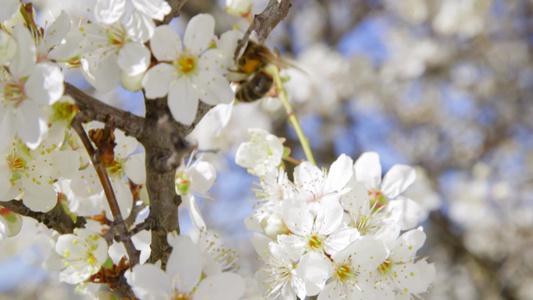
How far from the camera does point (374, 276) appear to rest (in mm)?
1047

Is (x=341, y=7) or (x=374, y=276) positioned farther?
(x=341, y=7)

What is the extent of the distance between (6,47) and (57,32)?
138 millimetres

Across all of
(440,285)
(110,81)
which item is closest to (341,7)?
(440,285)

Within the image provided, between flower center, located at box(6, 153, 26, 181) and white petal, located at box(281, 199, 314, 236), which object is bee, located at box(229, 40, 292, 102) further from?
flower center, located at box(6, 153, 26, 181)

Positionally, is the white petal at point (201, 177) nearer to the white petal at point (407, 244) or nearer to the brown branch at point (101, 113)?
the brown branch at point (101, 113)

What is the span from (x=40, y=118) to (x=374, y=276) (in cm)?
69

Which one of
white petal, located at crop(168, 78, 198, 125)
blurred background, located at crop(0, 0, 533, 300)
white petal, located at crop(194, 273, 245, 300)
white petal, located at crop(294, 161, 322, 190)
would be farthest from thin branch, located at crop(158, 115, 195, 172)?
blurred background, located at crop(0, 0, 533, 300)

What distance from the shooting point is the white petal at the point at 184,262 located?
2.70ft

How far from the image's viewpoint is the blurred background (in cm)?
349

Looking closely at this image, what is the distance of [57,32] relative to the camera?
873mm

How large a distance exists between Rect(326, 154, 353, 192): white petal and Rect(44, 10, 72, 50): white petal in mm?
567

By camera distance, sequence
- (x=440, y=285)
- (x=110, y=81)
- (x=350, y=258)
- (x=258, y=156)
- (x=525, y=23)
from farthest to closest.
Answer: (x=440, y=285), (x=525, y=23), (x=258, y=156), (x=350, y=258), (x=110, y=81)

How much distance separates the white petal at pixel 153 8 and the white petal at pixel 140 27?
11 mm

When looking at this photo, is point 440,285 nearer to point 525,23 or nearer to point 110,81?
point 525,23
